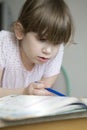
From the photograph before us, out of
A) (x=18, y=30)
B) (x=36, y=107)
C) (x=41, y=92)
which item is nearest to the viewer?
(x=36, y=107)

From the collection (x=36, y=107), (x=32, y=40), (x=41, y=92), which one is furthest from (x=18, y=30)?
(x=36, y=107)

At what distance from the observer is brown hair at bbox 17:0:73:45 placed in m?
0.82

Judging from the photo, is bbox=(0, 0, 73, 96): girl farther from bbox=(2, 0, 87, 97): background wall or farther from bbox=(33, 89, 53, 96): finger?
bbox=(2, 0, 87, 97): background wall

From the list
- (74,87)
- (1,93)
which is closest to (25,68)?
(1,93)

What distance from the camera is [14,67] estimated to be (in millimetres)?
1030

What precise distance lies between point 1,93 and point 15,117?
1.47 ft

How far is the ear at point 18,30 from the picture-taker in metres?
0.92

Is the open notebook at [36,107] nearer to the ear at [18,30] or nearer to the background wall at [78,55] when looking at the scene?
the ear at [18,30]

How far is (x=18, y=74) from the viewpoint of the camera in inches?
41.6

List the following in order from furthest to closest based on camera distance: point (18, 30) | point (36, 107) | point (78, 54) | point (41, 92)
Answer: point (78, 54) → point (18, 30) → point (41, 92) → point (36, 107)

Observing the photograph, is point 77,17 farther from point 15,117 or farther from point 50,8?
point 15,117

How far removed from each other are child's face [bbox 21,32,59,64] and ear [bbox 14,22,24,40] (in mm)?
22

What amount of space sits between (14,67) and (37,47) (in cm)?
21

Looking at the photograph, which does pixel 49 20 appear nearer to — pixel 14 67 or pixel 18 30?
pixel 18 30
